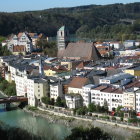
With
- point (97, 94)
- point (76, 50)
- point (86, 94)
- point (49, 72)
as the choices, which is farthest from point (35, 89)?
point (76, 50)

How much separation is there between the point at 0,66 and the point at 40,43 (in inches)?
144

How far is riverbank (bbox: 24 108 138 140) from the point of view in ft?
20.8

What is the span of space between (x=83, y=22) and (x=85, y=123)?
2692 centimetres

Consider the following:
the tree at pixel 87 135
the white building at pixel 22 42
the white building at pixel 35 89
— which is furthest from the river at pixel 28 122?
the white building at pixel 22 42

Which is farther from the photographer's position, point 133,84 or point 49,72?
point 49,72

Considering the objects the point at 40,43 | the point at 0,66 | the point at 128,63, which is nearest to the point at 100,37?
the point at 40,43

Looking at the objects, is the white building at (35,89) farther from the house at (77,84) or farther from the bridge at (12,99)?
the house at (77,84)

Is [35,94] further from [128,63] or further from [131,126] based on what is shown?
[128,63]

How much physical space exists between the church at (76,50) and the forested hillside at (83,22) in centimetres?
793

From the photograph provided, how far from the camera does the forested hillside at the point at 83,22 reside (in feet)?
81.2

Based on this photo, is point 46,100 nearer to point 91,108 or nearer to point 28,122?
point 28,122

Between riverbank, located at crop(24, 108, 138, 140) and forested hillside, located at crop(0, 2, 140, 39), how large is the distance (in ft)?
45.6

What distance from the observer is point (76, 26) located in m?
33.0

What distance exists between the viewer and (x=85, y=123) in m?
7.04
